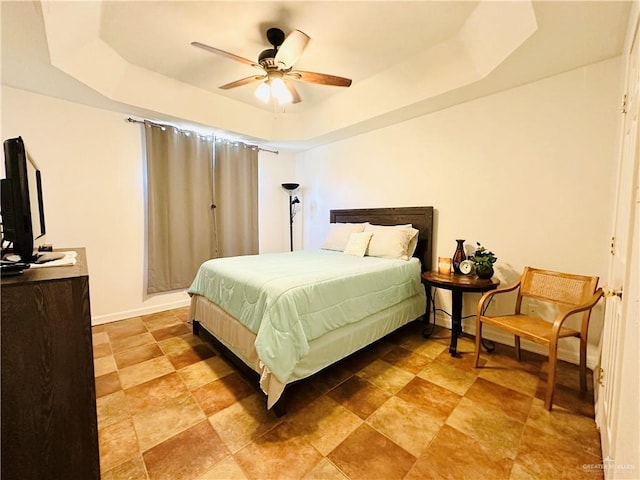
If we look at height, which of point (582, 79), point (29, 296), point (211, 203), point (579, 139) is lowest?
point (29, 296)

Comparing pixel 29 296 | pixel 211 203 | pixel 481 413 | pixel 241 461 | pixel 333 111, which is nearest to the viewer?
pixel 29 296

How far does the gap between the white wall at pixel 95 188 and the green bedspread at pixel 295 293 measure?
1.24 meters

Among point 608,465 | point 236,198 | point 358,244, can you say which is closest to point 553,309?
Answer: point 608,465

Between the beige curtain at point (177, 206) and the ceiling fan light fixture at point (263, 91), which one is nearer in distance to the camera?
the ceiling fan light fixture at point (263, 91)

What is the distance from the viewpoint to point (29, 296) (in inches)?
34.2

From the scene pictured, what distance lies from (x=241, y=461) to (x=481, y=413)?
1399mm

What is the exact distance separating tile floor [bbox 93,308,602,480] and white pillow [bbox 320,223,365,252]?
145cm

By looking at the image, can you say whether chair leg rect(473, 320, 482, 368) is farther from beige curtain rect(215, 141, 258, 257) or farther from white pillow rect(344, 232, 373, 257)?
beige curtain rect(215, 141, 258, 257)

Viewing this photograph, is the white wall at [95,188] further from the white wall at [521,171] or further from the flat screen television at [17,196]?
the white wall at [521,171]

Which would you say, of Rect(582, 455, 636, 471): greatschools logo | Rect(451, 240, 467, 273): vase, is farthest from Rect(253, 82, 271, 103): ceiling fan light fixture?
Rect(582, 455, 636, 471): greatschools logo

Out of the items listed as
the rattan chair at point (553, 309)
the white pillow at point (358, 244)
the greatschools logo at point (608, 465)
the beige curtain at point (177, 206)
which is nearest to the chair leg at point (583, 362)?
the rattan chair at point (553, 309)

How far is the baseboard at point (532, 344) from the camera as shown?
2.12 metres

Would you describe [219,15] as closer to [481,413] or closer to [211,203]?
[211,203]

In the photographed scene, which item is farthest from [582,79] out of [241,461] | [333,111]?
[241,461]
